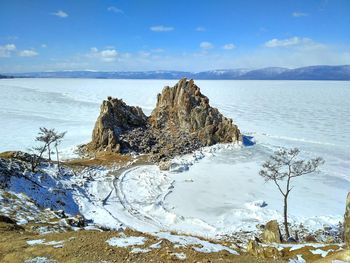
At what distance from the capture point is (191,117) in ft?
229

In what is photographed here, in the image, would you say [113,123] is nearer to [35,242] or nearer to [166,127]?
[166,127]

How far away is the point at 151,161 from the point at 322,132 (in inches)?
1549

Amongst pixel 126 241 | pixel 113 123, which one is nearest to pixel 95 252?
pixel 126 241

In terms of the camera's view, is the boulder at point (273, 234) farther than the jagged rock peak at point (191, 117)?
No

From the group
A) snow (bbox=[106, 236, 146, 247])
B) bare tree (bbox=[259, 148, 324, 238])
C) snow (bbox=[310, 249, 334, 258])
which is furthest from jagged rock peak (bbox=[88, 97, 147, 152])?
snow (bbox=[310, 249, 334, 258])

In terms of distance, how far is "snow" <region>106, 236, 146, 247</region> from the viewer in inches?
626

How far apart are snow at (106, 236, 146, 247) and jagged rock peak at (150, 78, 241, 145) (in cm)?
4940

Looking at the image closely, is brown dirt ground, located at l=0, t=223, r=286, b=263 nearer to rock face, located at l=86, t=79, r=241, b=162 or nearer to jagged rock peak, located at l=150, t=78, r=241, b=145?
rock face, located at l=86, t=79, r=241, b=162

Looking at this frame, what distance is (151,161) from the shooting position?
2240 inches

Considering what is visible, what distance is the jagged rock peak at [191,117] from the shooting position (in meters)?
67.1

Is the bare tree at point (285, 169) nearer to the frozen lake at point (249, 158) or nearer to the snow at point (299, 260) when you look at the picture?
the frozen lake at point (249, 158)

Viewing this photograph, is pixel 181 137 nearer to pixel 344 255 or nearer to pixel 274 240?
pixel 274 240

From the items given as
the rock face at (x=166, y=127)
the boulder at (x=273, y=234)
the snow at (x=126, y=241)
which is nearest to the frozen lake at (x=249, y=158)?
the rock face at (x=166, y=127)

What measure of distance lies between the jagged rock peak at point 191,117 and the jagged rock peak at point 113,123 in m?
4.08
